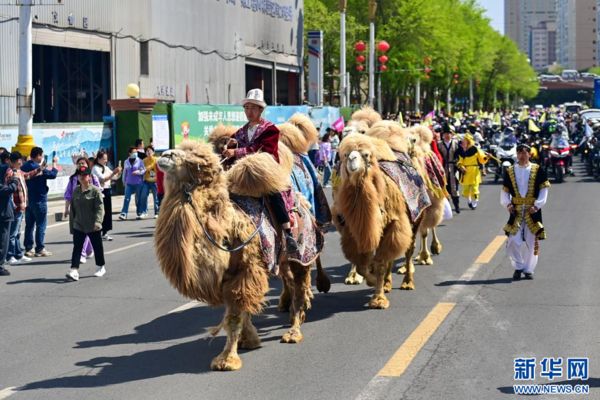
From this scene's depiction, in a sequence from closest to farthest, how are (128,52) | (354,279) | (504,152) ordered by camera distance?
(354,279) < (504,152) < (128,52)

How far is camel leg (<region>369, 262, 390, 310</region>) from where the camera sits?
11.4 m

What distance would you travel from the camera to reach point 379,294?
11.4m

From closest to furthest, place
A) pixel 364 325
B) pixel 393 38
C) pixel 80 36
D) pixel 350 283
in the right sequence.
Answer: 1. pixel 364 325
2. pixel 350 283
3. pixel 80 36
4. pixel 393 38

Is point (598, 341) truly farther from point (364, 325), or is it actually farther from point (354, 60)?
point (354, 60)

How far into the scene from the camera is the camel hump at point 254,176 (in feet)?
29.8

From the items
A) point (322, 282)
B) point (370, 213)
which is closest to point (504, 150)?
point (322, 282)

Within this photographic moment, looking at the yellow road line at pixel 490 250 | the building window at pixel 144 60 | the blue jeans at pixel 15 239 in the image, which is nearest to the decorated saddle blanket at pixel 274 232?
the yellow road line at pixel 490 250

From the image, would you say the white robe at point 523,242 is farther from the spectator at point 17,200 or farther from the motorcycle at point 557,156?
the motorcycle at point 557,156

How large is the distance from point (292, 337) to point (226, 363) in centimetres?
117

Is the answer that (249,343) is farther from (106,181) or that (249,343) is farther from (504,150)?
(504,150)

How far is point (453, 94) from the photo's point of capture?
12162 centimetres

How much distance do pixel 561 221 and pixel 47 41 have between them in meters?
19.4

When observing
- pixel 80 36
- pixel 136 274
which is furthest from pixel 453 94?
pixel 136 274

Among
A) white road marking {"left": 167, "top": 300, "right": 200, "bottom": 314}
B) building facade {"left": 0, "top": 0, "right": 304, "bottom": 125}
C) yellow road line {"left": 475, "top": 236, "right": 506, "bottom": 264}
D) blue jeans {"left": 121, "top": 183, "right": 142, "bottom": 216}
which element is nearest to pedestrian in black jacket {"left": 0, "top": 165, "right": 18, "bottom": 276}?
white road marking {"left": 167, "top": 300, "right": 200, "bottom": 314}
